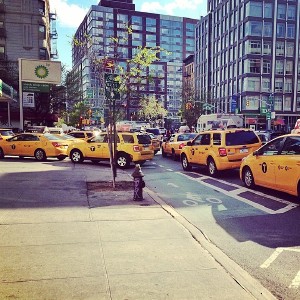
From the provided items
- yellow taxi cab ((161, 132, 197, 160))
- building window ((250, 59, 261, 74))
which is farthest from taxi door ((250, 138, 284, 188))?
building window ((250, 59, 261, 74))

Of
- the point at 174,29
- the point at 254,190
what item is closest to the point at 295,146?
the point at 254,190

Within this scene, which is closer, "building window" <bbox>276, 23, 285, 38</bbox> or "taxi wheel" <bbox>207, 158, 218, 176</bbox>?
"taxi wheel" <bbox>207, 158, 218, 176</bbox>

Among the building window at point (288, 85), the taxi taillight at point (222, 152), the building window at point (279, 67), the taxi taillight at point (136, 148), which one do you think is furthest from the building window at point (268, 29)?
the taxi taillight at point (222, 152)

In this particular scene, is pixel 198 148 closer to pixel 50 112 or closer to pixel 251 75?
pixel 50 112

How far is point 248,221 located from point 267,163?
10.2 ft

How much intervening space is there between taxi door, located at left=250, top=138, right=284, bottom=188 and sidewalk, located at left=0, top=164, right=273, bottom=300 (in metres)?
3.43

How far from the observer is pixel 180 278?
14.4 ft

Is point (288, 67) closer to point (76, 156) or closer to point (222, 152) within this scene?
point (76, 156)

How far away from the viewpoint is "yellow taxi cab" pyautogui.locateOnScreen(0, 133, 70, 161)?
19.1 meters

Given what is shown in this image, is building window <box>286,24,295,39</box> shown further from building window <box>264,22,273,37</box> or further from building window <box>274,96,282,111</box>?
building window <box>274,96,282,111</box>

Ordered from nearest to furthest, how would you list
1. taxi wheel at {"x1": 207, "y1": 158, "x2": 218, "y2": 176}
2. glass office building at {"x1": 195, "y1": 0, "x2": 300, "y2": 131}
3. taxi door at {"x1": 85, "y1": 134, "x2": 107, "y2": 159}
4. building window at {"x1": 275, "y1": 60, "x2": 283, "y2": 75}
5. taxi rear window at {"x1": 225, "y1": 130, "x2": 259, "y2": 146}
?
taxi rear window at {"x1": 225, "y1": 130, "x2": 259, "y2": 146} → taxi wheel at {"x1": 207, "y1": 158, "x2": 218, "y2": 176} → taxi door at {"x1": 85, "y1": 134, "x2": 107, "y2": 159} → glass office building at {"x1": 195, "y1": 0, "x2": 300, "y2": 131} → building window at {"x1": 275, "y1": 60, "x2": 283, "y2": 75}

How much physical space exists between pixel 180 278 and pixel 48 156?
16077mm

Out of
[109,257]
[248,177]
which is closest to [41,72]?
[248,177]

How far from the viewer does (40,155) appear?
19281 millimetres
